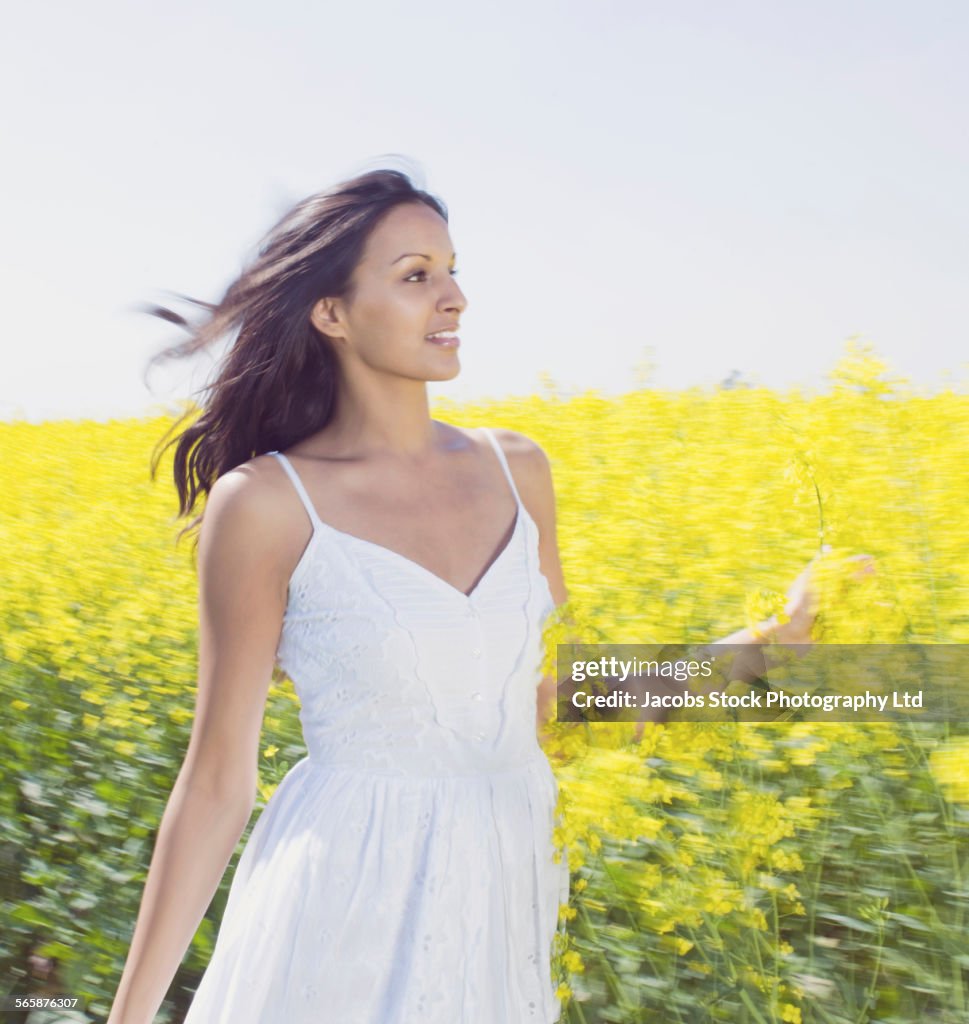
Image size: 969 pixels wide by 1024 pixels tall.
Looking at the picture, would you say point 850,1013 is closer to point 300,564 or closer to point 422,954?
point 422,954

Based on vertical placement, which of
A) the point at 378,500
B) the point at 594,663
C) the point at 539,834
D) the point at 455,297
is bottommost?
the point at 539,834

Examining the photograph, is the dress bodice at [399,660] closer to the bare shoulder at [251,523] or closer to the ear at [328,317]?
the bare shoulder at [251,523]

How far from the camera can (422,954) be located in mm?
1519

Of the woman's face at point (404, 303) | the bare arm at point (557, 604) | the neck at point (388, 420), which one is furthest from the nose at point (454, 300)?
the bare arm at point (557, 604)

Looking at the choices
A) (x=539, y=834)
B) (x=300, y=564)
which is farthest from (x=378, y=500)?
(x=539, y=834)

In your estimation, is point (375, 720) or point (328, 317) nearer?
point (375, 720)

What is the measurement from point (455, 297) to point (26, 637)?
1.94 metres

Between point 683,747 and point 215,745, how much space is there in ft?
1.79

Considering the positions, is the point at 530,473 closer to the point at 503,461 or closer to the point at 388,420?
the point at 503,461

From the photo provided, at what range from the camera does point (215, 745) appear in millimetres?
1549

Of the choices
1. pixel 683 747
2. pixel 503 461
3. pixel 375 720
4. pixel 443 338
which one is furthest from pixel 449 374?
pixel 683 747

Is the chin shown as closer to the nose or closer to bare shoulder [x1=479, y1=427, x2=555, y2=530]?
the nose

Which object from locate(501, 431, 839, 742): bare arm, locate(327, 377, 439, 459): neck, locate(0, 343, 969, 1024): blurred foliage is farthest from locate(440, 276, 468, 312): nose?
locate(0, 343, 969, 1024): blurred foliage

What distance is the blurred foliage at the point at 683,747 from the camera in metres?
1.66
